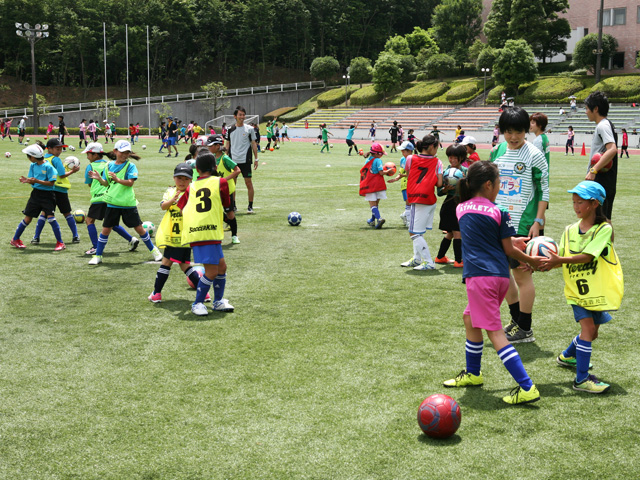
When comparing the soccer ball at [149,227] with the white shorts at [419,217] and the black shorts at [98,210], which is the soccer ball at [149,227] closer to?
the black shorts at [98,210]

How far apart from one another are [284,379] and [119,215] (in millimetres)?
5799

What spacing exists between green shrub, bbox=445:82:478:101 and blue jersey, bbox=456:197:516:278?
228 ft

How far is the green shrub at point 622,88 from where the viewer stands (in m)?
58.4

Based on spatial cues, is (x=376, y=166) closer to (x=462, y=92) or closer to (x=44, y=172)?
(x=44, y=172)

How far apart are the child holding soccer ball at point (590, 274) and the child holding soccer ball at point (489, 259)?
0.44 metres

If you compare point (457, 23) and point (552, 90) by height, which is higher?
point (457, 23)

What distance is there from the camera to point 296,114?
79.7 m

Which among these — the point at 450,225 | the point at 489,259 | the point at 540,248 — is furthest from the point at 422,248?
the point at 489,259

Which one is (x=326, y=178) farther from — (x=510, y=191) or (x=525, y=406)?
(x=525, y=406)

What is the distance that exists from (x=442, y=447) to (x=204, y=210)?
159 inches

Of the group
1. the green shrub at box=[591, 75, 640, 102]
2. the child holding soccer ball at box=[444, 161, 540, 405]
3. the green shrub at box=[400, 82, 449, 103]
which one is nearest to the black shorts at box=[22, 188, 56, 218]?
the child holding soccer ball at box=[444, 161, 540, 405]

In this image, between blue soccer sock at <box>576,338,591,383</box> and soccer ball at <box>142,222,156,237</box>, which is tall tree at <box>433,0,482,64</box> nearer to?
soccer ball at <box>142,222,156,237</box>

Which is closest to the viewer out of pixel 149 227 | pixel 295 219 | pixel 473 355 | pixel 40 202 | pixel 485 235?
pixel 485 235

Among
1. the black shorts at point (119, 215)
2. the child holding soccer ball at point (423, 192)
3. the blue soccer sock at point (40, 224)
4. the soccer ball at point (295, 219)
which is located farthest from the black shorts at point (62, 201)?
the child holding soccer ball at point (423, 192)
